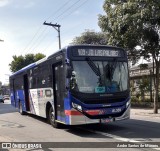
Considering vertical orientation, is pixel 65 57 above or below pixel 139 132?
above

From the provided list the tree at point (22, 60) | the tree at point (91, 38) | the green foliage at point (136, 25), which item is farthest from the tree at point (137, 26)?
the tree at point (22, 60)

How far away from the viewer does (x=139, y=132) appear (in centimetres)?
1210

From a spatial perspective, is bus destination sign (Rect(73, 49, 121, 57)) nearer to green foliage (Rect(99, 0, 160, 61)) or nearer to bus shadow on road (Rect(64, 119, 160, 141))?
bus shadow on road (Rect(64, 119, 160, 141))

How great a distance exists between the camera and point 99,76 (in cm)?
1227

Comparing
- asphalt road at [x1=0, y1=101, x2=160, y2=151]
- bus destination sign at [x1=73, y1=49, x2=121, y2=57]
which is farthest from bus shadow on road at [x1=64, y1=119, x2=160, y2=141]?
bus destination sign at [x1=73, y1=49, x2=121, y2=57]

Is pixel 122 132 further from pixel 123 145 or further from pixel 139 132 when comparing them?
pixel 123 145

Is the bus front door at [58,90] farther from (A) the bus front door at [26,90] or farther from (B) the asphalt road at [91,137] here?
(A) the bus front door at [26,90]

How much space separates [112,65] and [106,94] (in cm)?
114

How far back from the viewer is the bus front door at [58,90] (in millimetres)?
12890

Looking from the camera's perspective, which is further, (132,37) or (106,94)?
(132,37)

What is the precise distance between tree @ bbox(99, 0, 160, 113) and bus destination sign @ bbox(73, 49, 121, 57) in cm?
696

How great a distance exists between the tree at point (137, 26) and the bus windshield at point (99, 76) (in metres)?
7.18

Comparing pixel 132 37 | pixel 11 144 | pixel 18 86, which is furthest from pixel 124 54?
pixel 18 86

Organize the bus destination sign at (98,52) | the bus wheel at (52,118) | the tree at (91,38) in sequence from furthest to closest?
1. the tree at (91,38)
2. the bus wheel at (52,118)
3. the bus destination sign at (98,52)
